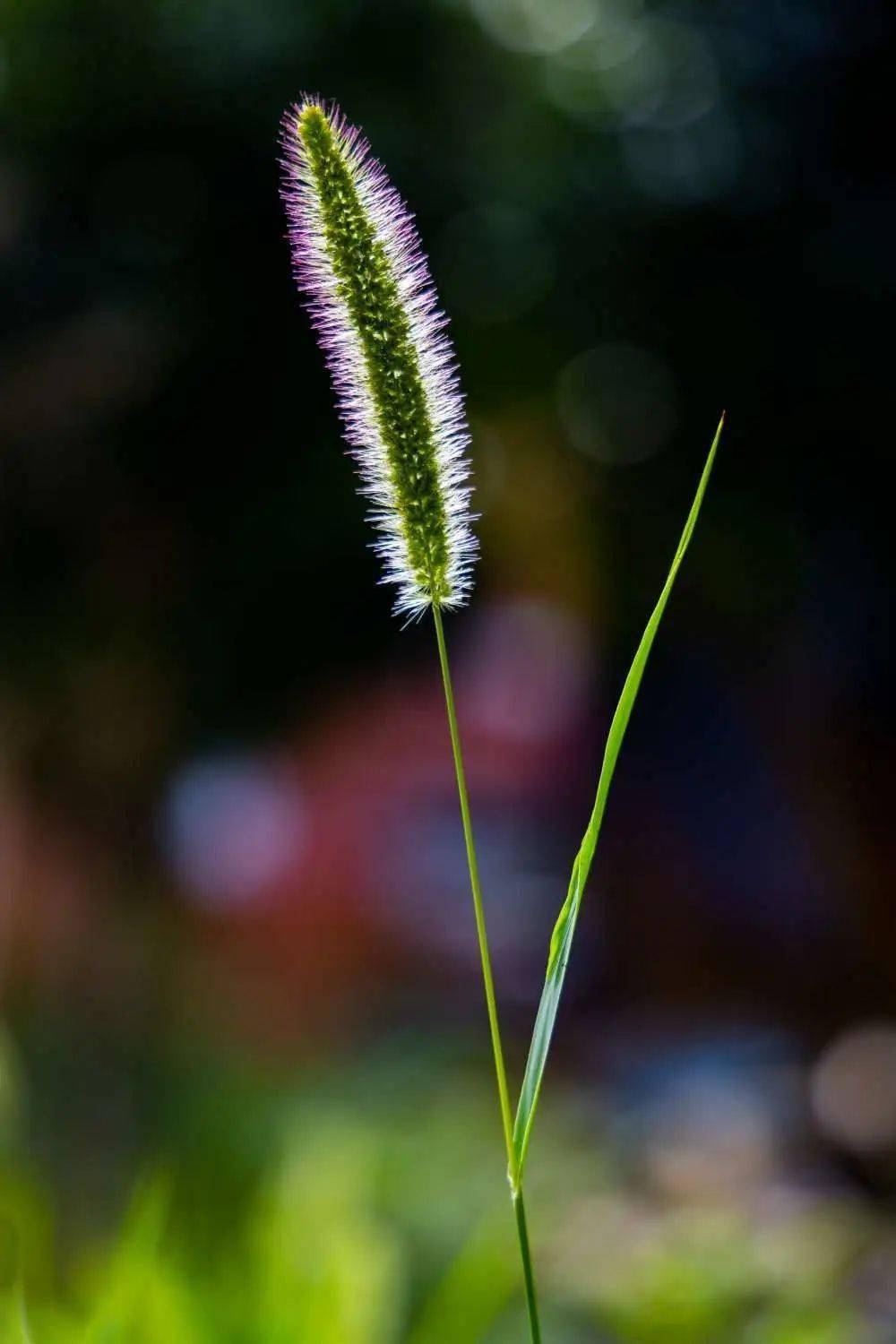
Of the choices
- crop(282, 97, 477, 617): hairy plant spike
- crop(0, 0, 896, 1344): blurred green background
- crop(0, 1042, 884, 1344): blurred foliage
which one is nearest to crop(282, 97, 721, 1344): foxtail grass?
crop(282, 97, 477, 617): hairy plant spike

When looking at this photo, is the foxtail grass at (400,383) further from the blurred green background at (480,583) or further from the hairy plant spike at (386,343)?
the blurred green background at (480,583)

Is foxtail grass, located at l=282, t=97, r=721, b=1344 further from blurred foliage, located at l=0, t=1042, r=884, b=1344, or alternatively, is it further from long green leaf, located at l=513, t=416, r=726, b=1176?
blurred foliage, located at l=0, t=1042, r=884, b=1344

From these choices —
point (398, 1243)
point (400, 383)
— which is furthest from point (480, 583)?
point (400, 383)

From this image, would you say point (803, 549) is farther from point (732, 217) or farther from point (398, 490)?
point (398, 490)

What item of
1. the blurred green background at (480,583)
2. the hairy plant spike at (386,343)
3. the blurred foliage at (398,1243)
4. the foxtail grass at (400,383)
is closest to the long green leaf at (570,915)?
the foxtail grass at (400,383)

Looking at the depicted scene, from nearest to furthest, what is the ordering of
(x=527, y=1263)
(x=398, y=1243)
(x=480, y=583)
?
(x=527, y=1263) → (x=398, y=1243) → (x=480, y=583)

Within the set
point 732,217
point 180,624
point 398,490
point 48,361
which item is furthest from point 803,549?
point 398,490

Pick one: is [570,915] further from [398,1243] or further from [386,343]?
[398,1243]
